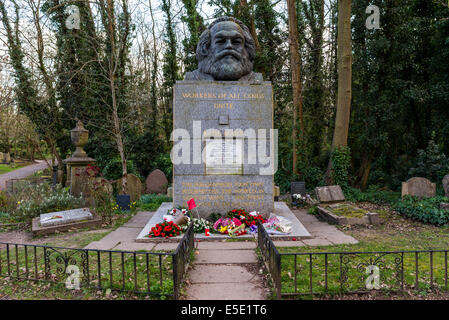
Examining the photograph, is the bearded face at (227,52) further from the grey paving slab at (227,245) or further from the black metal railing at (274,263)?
the black metal railing at (274,263)

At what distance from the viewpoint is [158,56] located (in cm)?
1970

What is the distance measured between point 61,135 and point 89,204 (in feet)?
24.3

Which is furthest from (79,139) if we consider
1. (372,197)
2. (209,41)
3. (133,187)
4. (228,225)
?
(372,197)

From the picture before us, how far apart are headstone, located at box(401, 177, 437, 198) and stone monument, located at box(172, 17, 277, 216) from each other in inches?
196

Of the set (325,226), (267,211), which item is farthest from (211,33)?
(325,226)

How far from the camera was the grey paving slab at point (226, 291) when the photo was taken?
359 cm

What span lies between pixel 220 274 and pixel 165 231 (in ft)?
6.95

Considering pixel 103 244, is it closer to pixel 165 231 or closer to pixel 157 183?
pixel 165 231

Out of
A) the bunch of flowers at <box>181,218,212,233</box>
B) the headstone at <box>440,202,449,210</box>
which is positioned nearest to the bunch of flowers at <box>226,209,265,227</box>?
the bunch of flowers at <box>181,218,212,233</box>

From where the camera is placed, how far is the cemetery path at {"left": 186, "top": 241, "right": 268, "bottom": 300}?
12.0 ft

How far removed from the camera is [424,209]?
25.2 ft

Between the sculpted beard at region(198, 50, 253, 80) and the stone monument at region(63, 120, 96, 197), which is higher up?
the sculpted beard at region(198, 50, 253, 80)

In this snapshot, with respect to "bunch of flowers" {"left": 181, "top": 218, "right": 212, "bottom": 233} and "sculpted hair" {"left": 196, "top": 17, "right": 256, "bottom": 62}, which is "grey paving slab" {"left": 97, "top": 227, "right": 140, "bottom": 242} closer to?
"bunch of flowers" {"left": 181, "top": 218, "right": 212, "bottom": 233}

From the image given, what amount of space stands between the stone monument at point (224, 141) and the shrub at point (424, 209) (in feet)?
13.1
